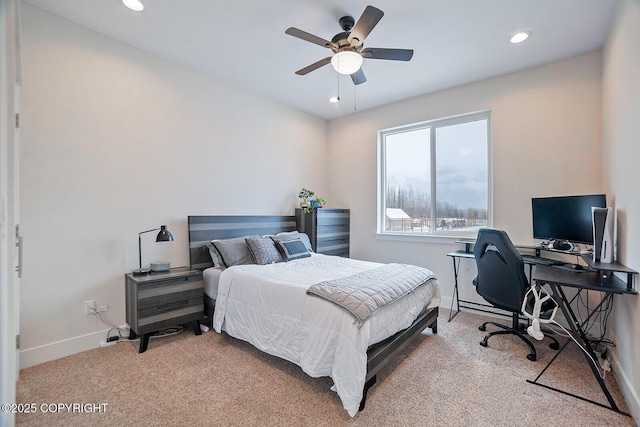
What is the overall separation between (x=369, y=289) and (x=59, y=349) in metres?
2.72

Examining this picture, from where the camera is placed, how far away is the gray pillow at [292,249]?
11.2ft

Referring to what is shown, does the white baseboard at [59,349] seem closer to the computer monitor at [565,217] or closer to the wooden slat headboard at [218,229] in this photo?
the wooden slat headboard at [218,229]

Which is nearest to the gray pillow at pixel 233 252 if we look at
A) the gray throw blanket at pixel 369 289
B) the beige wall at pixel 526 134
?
the gray throw blanket at pixel 369 289

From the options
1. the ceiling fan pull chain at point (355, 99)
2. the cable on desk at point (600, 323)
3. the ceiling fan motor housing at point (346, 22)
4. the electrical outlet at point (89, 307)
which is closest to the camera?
the ceiling fan motor housing at point (346, 22)

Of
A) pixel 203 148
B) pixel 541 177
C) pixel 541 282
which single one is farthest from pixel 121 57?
pixel 541 177

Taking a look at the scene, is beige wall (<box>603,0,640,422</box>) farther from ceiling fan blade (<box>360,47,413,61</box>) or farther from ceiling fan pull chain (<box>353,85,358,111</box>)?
ceiling fan pull chain (<box>353,85,358,111</box>)

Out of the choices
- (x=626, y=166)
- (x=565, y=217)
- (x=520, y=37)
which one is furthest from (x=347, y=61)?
(x=565, y=217)

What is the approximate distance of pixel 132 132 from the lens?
9.48 feet

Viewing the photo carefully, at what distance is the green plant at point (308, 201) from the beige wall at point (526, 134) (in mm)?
1230

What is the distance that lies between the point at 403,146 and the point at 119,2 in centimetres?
→ 371

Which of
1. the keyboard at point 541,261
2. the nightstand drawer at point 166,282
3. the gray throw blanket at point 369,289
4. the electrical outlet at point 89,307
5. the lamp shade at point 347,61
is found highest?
the lamp shade at point 347,61

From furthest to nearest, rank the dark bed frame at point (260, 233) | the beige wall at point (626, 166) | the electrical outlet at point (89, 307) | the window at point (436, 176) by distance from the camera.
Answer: the window at point (436, 176) → the electrical outlet at point (89, 307) → the dark bed frame at point (260, 233) → the beige wall at point (626, 166)

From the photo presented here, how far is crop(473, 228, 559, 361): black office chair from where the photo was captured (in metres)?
2.51

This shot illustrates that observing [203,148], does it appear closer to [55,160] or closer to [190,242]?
[190,242]
